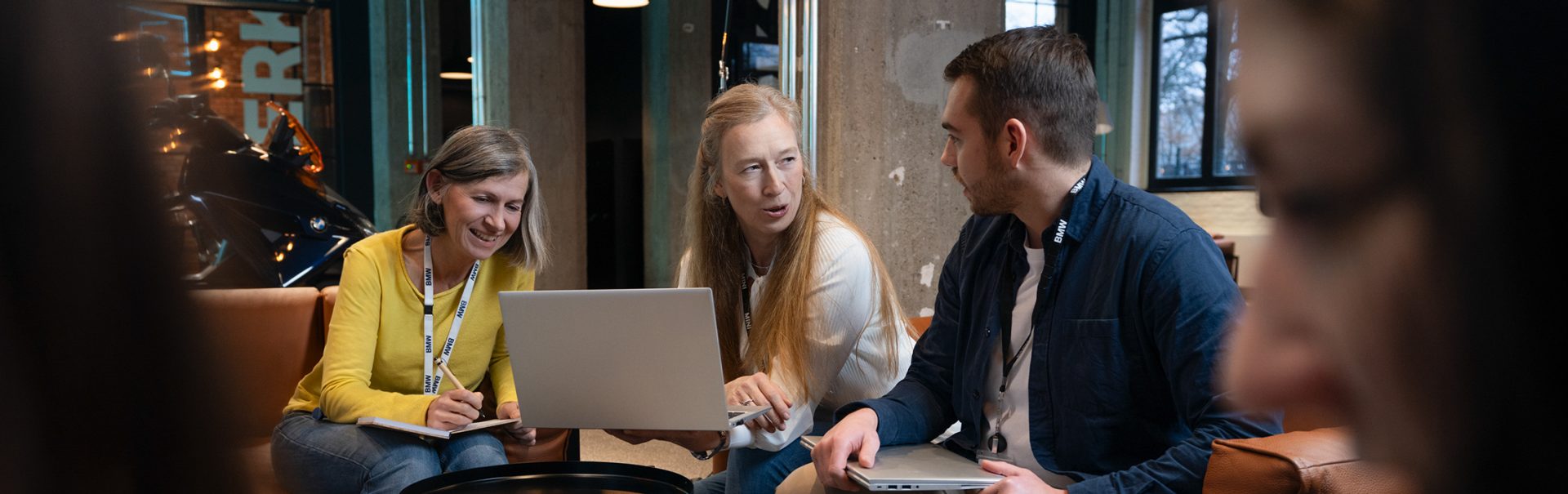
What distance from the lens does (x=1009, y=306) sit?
1972mm

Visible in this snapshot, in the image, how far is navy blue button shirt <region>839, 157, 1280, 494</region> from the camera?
5.31 feet

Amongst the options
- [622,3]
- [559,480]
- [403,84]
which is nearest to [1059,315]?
[559,480]

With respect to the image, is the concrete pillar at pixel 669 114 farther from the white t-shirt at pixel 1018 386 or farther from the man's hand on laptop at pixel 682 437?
the white t-shirt at pixel 1018 386

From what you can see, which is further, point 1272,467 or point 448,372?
point 448,372

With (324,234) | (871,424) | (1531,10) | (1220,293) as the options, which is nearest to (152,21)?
(1531,10)

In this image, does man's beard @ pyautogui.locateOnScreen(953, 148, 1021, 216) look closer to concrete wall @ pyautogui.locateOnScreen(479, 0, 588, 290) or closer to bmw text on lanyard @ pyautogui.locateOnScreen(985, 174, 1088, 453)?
bmw text on lanyard @ pyautogui.locateOnScreen(985, 174, 1088, 453)

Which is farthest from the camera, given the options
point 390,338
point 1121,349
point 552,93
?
point 552,93

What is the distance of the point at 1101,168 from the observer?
6.33 feet

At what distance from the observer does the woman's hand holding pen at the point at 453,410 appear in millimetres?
2279

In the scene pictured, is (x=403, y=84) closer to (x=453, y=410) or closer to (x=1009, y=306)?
(x=453, y=410)

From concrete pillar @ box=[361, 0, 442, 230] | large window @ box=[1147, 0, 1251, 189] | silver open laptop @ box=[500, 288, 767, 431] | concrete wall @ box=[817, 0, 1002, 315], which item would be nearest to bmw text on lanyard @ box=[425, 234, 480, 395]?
silver open laptop @ box=[500, 288, 767, 431]

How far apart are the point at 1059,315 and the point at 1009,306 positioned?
146mm

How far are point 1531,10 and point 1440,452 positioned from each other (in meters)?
0.10

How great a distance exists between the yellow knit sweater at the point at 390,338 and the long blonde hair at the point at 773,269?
49cm
